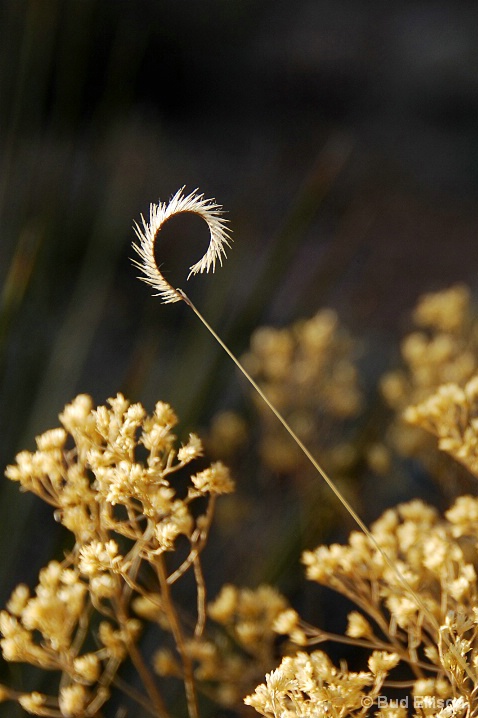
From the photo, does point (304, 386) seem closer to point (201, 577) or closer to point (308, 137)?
point (201, 577)

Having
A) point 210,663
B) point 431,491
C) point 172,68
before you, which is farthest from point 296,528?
point 172,68

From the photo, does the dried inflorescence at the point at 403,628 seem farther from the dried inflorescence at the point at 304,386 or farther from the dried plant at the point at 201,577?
the dried inflorescence at the point at 304,386

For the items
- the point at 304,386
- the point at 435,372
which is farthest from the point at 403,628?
the point at 304,386

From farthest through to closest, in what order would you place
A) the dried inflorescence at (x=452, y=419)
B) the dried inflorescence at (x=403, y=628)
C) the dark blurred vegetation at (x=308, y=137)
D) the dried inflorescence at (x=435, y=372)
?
1. the dark blurred vegetation at (x=308, y=137)
2. the dried inflorescence at (x=435, y=372)
3. the dried inflorescence at (x=452, y=419)
4. the dried inflorescence at (x=403, y=628)

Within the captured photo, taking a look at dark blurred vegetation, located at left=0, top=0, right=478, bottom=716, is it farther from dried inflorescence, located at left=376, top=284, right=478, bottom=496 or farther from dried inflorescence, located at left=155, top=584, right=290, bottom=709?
dried inflorescence, located at left=155, top=584, right=290, bottom=709

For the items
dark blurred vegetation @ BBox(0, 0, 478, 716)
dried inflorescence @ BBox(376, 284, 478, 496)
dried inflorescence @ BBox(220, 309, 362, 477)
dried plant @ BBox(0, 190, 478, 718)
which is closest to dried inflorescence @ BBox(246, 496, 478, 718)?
dried plant @ BBox(0, 190, 478, 718)

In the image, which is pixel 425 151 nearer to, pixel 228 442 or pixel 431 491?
pixel 431 491

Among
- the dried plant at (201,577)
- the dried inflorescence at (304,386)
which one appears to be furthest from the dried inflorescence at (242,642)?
the dried inflorescence at (304,386)

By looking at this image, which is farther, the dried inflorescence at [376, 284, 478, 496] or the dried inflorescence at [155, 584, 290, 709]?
the dried inflorescence at [376, 284, 478, 496]
